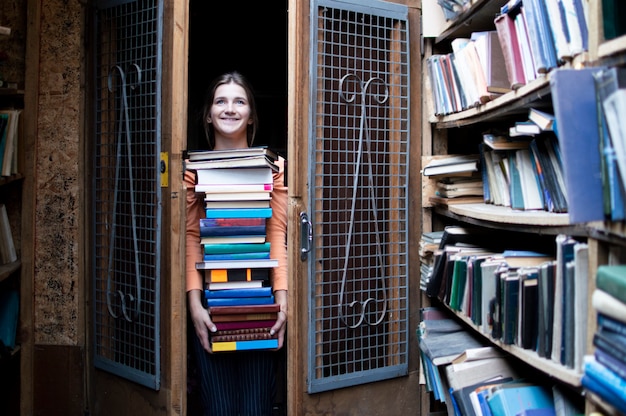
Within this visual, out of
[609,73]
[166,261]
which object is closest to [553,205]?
[609,73]

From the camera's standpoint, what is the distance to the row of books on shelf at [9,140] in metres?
2.37

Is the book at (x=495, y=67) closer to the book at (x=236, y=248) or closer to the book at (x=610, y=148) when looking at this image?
the book at (x=610, y=148)

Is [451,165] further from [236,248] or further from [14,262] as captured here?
[14,262]

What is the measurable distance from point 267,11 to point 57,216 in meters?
2.35

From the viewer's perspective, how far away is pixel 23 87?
8.37ft

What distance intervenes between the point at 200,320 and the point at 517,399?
4.30 ft

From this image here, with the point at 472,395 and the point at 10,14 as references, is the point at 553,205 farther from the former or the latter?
the point at 10,14

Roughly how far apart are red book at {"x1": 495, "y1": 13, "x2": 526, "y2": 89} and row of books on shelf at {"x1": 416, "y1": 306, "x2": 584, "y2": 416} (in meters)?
0.94

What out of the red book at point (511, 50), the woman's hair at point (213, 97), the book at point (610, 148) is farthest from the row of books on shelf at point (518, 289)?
the woman's hair at point (213, 97)

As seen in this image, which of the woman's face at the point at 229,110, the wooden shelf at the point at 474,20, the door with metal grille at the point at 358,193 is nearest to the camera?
the wooden shelf at the point at 474,20

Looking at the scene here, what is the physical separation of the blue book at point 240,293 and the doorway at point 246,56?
183 cm

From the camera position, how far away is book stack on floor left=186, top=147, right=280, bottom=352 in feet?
8.11

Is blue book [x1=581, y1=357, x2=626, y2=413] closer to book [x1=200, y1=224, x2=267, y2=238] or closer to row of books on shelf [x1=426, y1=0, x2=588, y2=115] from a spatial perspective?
row of books on shelf [x1=426, y1=0, x2=588, y2=115]

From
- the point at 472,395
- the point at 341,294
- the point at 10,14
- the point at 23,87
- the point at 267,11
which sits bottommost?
the point at 472,395
